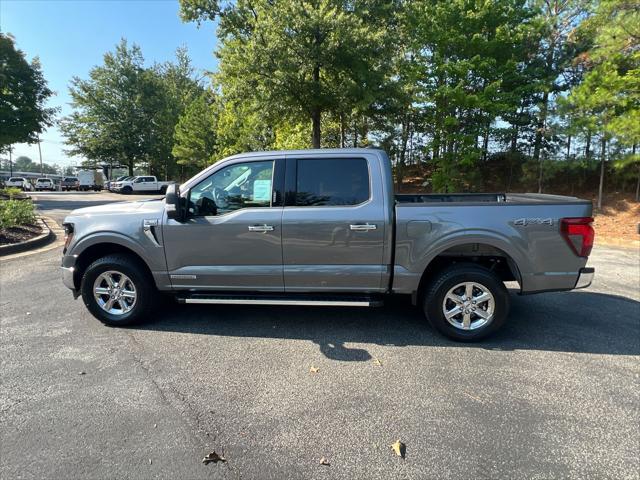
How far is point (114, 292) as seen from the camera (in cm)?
435

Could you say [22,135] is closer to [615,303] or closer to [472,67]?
[472,67]

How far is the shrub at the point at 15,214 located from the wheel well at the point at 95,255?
20.3 ft

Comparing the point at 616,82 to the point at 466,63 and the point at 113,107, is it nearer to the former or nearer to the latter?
the point at 466,63

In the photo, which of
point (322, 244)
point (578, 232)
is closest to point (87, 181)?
point (322, 244)

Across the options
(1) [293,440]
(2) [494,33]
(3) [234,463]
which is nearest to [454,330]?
(1) [293,440]

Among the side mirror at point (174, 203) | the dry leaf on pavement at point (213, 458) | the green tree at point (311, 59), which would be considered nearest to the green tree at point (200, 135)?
the green tree at point (311, 59)

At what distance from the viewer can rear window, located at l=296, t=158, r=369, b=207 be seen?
4020mm

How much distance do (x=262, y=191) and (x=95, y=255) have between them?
2.17 meters

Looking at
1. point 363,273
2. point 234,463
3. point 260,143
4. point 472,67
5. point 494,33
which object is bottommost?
point 234,463

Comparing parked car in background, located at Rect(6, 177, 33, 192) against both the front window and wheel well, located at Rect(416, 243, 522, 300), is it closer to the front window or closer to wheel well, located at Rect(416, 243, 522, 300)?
the front window

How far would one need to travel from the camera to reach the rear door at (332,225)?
392 cm

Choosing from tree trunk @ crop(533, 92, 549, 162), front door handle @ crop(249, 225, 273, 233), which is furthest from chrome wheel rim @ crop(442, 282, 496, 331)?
tree trunk @ crop(533, 92, 549, 162)

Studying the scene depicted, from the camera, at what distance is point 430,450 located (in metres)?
2.43

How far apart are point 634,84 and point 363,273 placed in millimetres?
12703
